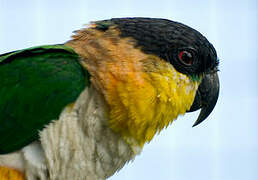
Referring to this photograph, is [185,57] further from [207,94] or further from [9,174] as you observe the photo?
[9,174]

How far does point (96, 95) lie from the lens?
3660mm

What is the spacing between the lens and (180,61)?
12.8 ft

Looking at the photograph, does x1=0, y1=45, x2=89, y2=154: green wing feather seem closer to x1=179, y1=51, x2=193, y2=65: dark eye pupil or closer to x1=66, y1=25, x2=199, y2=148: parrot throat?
x1=66, y1=25, x2=199, y2=148: parrot throat

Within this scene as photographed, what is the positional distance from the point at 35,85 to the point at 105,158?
34.7 inches

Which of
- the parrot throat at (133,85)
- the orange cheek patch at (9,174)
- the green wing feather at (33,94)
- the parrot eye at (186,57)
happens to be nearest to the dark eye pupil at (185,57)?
the parrot eye at (186,57)

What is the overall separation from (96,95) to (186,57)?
91cm

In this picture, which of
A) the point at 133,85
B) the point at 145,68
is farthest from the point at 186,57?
the point at 133,85

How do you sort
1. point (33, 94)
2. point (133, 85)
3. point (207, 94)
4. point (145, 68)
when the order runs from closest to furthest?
point (33, 94) → point (133, 85) → point (145, 68) → point (207, 94)

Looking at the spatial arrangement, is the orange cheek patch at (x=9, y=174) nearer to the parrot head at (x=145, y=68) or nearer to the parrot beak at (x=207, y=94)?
the parrot head at (x=145, y=68)

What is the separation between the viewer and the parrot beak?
4.18 metres

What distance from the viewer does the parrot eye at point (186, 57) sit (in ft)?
12.8

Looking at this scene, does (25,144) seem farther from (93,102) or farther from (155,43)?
(155,43)

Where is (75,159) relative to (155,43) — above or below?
below

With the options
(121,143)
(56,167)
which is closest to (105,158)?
(121,143)
